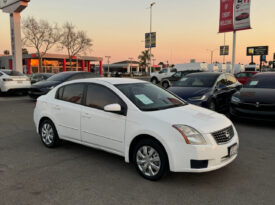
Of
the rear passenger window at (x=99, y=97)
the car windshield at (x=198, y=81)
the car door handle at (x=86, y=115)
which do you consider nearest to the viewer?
the rear passenger window at (x=99, y=97)

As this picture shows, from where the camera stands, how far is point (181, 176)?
382cm

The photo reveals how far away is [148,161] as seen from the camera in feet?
12.0

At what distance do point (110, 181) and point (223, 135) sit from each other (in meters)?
1.76

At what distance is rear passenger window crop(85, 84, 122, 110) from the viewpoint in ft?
13.8

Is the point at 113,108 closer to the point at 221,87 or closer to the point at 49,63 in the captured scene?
the point at 221,87

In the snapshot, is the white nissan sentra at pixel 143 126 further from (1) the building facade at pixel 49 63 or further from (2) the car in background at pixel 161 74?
(1) the building facade at pixel 49 63

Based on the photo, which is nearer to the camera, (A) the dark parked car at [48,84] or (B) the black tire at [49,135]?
(B) the black tire at [49,135]

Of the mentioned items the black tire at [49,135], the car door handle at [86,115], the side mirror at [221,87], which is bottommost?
the black tire at [49,135]

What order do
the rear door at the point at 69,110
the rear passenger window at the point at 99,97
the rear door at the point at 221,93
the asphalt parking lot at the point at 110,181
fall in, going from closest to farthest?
the asphalt parking lot at the point at 110,181 → the rear passenger window at the point at 99,97 → the rear door at the point at 69,110 → the rear door at the point at 221,93

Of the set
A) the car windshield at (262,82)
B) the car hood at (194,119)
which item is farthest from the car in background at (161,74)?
the car hood at (194,119)

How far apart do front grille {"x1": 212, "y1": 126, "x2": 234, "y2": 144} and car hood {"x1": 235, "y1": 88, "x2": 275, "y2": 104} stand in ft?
12.4

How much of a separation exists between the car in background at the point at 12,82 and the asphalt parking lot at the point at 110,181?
9897mm

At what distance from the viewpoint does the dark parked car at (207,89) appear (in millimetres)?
7906

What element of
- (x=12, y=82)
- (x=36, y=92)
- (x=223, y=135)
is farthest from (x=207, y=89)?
(x=12, y=82)
